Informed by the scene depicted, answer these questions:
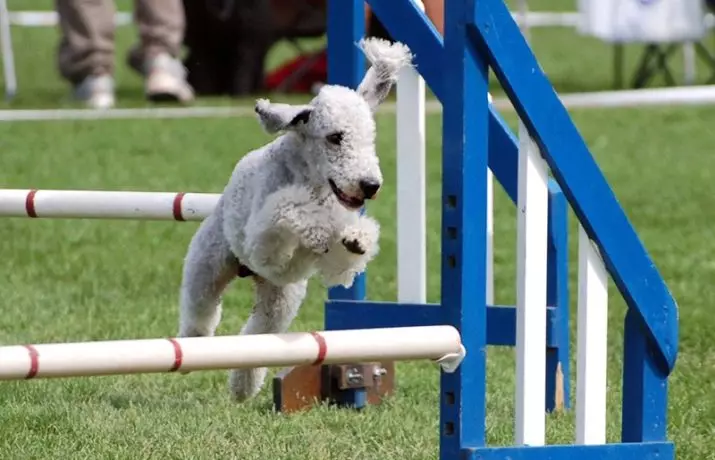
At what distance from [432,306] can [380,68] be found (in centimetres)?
118

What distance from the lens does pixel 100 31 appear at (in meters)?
10.6

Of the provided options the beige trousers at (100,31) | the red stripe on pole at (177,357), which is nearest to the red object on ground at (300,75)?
the beige trousers at (100,31)

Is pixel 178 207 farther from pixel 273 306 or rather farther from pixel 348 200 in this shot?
pixel 348 200

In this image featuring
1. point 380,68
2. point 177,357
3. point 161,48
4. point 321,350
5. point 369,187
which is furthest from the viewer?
point 161,48

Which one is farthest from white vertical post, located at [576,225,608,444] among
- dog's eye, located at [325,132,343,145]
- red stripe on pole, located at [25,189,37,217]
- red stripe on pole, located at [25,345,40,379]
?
red stripe on pole, located at [25,189,37,217]

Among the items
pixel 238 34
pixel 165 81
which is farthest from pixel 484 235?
pixel 238 34

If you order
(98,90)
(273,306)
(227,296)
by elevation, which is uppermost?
(98,90)

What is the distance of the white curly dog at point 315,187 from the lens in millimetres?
3367

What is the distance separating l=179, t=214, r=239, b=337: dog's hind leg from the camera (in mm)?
3852

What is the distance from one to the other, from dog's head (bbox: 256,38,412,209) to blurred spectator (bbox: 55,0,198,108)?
727 cm

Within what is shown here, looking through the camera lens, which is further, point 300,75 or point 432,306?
point 300,75

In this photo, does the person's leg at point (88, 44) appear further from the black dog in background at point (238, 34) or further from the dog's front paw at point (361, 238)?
the dog's front paw at point (361, 238)

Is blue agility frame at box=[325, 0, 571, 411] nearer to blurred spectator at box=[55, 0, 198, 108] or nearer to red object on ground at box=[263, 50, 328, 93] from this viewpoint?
blurred spectator at box=[55, 0, 198, 108]

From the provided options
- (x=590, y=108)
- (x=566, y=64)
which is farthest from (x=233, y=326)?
(x=566, y=64)
